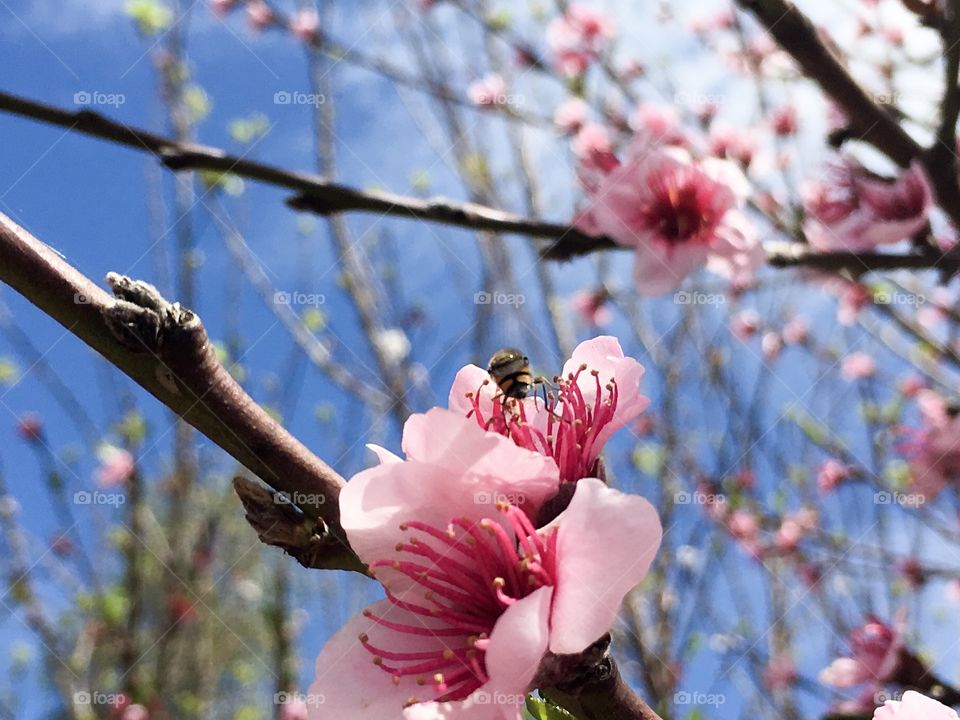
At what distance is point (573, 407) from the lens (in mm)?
882

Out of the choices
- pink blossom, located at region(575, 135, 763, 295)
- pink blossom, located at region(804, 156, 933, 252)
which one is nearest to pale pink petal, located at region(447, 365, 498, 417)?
pink blossom, located at region(575, 135, 763, 295)

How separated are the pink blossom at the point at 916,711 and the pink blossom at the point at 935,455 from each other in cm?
183

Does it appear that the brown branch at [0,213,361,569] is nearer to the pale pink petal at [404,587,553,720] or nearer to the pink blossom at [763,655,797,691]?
the pale pink petal at [404,587,553,720]

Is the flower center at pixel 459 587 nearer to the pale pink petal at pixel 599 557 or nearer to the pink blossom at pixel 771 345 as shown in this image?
the pale pink petal at pixel 599 557

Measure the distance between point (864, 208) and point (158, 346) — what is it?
196 cm

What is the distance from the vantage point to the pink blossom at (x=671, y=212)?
2131mm

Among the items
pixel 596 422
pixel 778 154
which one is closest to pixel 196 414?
pixel 596 422

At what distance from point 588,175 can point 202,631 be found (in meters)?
2.93

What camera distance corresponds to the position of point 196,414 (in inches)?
26.1

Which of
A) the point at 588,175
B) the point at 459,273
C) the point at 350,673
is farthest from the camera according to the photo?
the point at 459,273

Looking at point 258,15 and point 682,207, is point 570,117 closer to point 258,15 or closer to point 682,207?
point 682,207

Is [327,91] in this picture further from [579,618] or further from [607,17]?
[579,618]

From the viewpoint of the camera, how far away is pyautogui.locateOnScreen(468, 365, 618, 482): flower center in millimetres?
849

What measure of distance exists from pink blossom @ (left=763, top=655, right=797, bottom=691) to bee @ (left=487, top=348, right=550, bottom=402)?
9.59 ft
